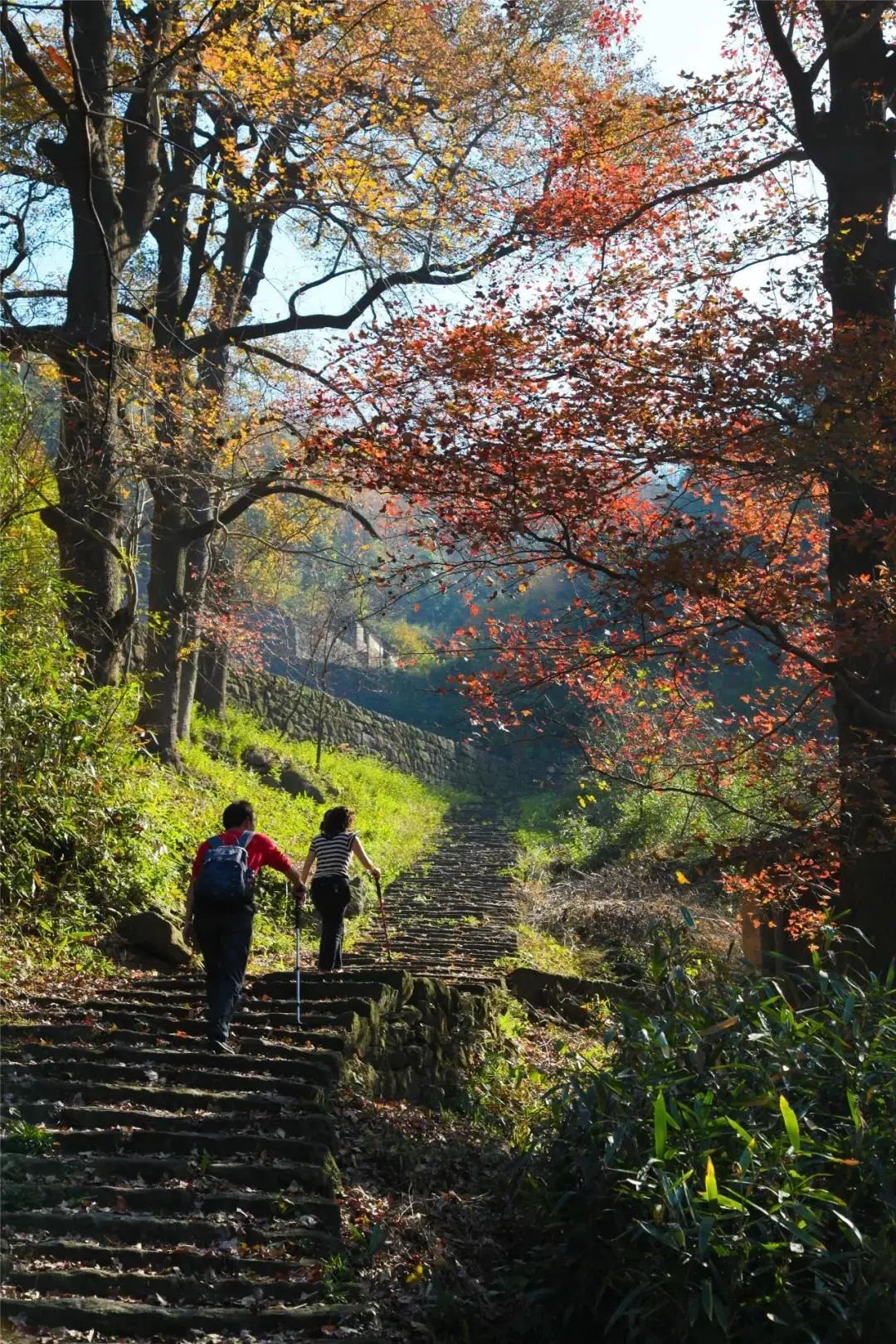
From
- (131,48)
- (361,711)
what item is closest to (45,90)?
(131,48)

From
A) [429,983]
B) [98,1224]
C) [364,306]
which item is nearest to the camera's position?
[98,1224]

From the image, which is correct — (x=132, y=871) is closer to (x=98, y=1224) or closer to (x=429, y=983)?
(x=429, y=983)

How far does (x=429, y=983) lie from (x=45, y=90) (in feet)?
23.8

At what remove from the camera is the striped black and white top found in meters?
8.85

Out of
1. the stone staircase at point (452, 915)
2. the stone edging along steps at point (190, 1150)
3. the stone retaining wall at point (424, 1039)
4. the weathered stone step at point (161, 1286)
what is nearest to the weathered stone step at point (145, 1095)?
the stone edging along steps at point (190, 1150)

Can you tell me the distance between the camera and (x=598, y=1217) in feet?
15.6

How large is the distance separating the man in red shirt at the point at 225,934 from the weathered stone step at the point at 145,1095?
55 cm

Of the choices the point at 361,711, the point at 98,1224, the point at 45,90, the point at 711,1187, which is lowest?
the point at 98,1224

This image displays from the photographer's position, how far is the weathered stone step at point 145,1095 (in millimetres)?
5551

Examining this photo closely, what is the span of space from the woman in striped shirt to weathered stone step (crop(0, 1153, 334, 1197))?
3476 millimetres

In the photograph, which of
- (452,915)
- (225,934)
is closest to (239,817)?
(225,934)

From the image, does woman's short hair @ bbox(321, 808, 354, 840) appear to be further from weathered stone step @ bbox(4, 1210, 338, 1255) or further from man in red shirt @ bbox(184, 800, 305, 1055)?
weathered stone step @ bbox(4, 1210, 338, 1255)

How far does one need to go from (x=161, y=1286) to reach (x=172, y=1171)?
0.77 m

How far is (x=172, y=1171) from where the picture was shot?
16.8 feet
